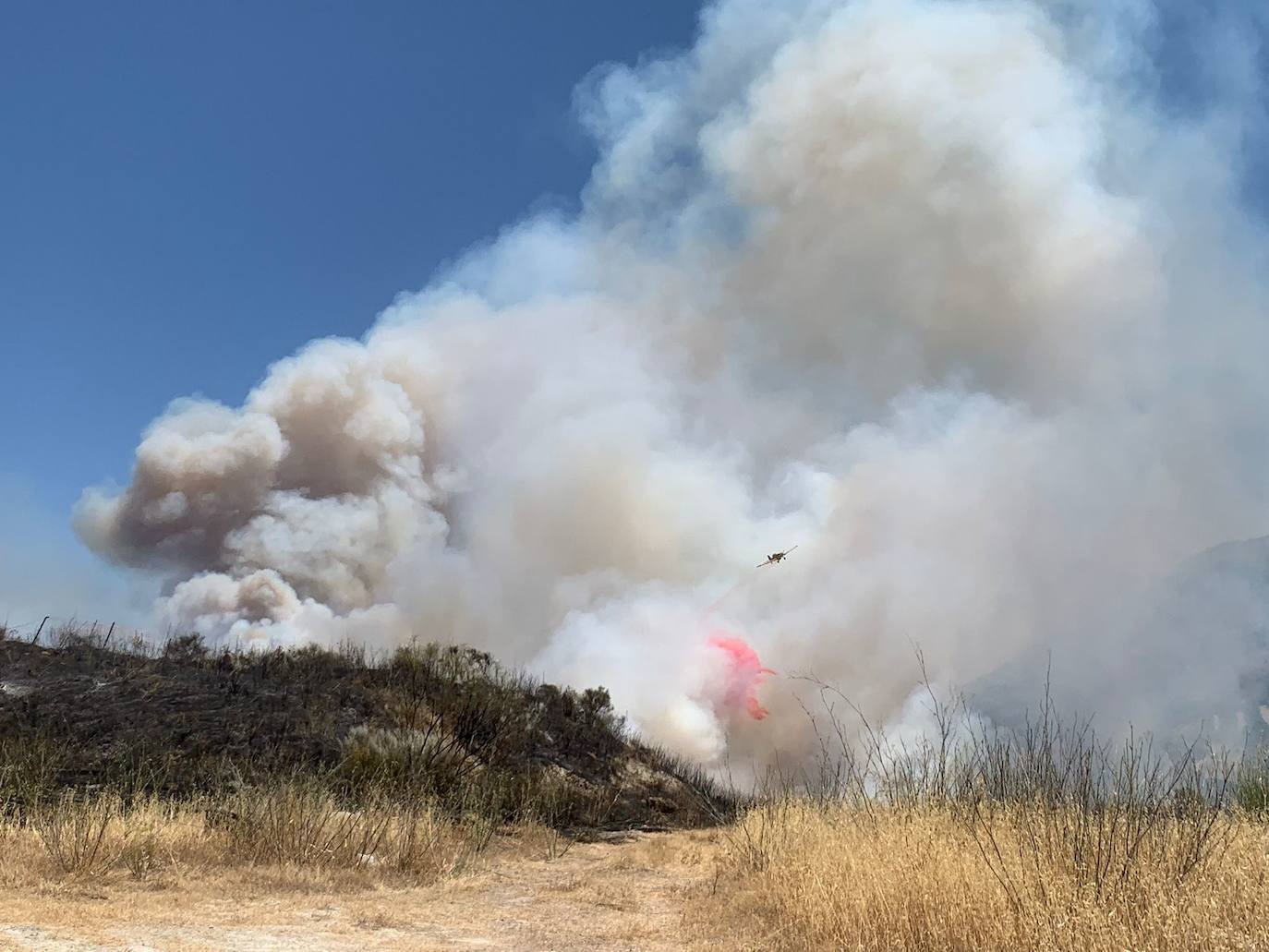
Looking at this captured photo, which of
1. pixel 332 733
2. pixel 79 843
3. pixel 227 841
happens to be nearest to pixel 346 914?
pixel 227 841

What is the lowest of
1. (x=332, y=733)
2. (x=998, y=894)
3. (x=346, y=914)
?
(x=346, y=914)

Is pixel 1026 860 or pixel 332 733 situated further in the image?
pixel 332 733

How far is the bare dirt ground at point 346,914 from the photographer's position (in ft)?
30.1

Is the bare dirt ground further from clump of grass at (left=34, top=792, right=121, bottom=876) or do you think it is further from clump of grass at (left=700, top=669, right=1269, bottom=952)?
clump of grass at (left=700, top=669, right=1269, bottom=952)

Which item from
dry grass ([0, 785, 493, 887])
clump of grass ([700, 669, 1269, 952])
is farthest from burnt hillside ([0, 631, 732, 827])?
clump of grass ([700, 669, 1269, 952])

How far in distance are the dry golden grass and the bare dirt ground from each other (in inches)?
67.0

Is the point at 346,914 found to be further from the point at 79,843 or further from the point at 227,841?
the point at 79,843

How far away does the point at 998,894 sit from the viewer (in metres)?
7.59

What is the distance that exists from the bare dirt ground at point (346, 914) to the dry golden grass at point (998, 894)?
5.58 ft

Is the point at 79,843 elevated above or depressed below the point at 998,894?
below

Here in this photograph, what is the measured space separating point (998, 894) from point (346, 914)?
25.0ft

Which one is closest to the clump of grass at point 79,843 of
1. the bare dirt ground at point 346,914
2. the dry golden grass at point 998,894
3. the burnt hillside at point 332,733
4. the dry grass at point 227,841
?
the dry grass at point 227,841

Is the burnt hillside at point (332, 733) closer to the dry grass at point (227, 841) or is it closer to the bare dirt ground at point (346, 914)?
the dry grass at point (227, 841)

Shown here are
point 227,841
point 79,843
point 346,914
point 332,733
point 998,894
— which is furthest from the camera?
point 332,733
